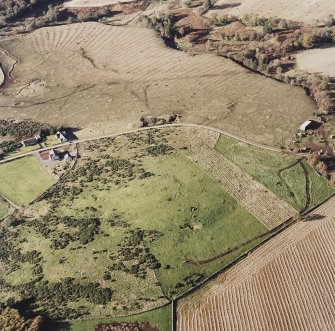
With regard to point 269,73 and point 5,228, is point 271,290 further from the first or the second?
point 269,73

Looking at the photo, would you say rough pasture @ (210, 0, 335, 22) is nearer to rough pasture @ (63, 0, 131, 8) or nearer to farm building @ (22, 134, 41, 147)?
rough pasture @ (63, 0, 131, 8)

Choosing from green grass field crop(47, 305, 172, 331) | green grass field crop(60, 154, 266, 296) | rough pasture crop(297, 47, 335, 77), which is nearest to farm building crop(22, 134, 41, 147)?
green grass field crop(60, 154, 266, 296)

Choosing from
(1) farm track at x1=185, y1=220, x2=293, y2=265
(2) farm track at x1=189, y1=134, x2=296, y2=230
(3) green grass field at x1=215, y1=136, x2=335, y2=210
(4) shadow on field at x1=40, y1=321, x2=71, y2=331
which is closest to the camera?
(4) shadow on field at x1=40, y1=321, x2=71, y2=331

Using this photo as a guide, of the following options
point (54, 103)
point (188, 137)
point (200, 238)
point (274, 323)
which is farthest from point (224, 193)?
point (54, 103)

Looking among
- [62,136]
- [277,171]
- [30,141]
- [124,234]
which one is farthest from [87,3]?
[124,234]

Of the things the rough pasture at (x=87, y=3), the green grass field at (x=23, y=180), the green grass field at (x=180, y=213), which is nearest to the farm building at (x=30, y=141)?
the green grass field at (x=23, y=180)

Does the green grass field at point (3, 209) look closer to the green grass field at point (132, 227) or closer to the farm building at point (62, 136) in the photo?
the green grass field at point (132, 227)
